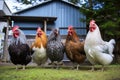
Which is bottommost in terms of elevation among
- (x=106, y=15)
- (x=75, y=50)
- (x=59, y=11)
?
(x=75, y=50)

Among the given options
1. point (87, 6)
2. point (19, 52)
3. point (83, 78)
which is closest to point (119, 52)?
point (87, 6)

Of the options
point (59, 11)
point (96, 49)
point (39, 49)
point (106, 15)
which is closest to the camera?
point (96, 49)

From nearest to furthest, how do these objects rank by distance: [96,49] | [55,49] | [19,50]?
1. [96,49]
2. [19,50]
3. [55,49]

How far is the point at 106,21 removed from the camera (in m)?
12.5

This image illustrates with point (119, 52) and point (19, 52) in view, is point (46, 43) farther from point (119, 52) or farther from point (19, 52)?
point (119, 52)

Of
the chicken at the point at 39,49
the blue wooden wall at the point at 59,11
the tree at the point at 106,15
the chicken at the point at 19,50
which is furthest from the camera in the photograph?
the blue wooden wall at the point at 59,11

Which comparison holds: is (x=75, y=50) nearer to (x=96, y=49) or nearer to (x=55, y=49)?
(x=55, y=49)

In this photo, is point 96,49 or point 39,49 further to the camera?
point 39,49

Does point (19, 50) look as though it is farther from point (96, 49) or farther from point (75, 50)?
point (96, 49)

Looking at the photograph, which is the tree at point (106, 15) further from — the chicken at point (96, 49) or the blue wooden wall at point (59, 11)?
the blue wooden wall at point (59, 11)

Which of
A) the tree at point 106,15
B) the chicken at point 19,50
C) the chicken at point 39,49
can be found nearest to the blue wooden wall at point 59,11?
the tree at point 106,15

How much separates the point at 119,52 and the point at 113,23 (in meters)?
1.74

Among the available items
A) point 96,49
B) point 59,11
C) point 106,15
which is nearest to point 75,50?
point 96,49

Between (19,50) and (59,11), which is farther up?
(59,11)
